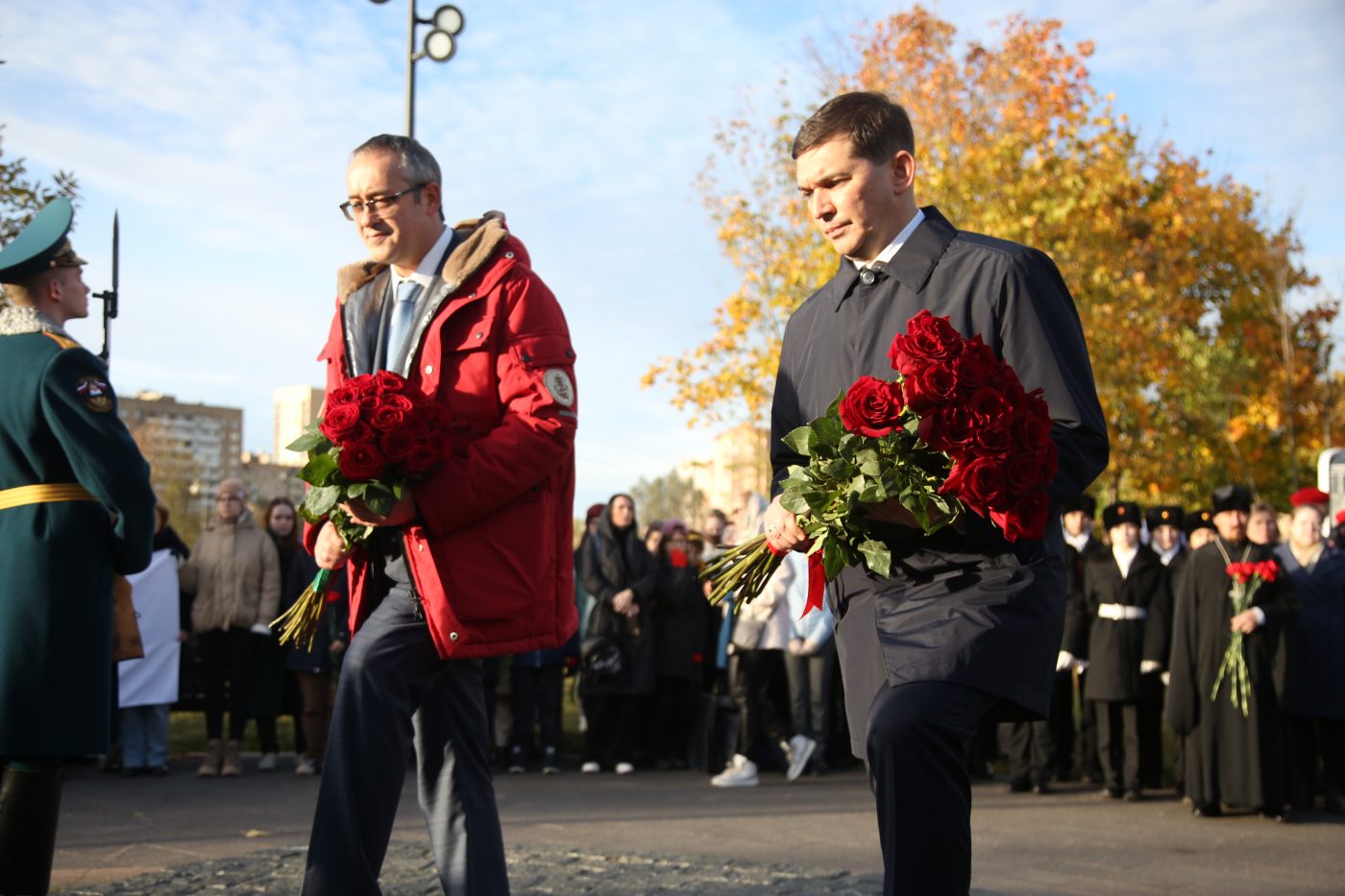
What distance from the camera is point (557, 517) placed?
4840 millimetres

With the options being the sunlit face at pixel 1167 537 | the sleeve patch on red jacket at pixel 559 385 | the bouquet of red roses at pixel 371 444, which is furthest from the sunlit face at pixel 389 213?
the sunlit face at pixel 1167 537

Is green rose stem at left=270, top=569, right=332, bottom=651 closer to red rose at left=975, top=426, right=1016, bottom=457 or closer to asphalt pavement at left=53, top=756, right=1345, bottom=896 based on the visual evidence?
asphalt pavement at left=53, top=756, right=1345, bottom=896

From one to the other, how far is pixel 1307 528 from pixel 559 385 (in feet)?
27.5

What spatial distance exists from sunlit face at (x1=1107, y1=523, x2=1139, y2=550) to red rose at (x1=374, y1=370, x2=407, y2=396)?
28.1 ft

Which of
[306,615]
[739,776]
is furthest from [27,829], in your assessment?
[739,776]

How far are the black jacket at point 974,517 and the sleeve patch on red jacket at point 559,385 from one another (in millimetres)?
923

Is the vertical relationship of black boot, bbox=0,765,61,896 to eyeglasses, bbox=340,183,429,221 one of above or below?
below

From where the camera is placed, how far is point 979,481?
3477 mm

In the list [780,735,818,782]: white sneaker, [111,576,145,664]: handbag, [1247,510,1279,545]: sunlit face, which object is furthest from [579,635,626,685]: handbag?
[111,576,145,664]: handbag

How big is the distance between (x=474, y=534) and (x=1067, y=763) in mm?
8970

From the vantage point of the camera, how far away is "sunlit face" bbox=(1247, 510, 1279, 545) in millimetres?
10828

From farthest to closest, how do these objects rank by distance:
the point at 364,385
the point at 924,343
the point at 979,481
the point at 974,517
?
1. the point at 364,385
2. the point at 974,517
3. the point at 924,343
4. the point at 979,481

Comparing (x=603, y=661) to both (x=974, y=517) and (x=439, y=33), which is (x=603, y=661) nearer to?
(x=439, y=33)

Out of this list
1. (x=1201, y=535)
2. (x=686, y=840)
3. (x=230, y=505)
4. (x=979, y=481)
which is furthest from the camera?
(x=1201, y=535)
